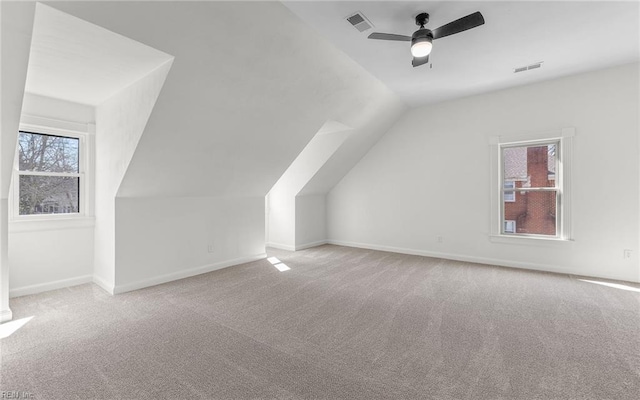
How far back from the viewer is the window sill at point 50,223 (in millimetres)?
3276

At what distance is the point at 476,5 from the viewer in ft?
8.16

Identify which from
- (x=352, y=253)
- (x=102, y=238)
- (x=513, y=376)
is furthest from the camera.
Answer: (x=352, y=253)

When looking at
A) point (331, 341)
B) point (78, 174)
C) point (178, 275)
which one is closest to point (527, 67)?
point (331, 341)

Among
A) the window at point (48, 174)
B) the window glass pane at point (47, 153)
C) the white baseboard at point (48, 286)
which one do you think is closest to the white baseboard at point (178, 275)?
the white baseboard at point (48, 286)

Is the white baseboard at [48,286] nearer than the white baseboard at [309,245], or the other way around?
the white baseboard at [48,286]

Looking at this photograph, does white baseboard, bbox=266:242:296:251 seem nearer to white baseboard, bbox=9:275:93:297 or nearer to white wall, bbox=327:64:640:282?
white wall, bbox=327:64:640:282

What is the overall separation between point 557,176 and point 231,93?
486 centimetres

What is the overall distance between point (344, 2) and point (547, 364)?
129 inches

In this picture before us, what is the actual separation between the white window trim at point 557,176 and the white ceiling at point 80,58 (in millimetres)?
4851

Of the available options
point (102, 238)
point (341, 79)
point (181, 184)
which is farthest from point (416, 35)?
point (102, 238)

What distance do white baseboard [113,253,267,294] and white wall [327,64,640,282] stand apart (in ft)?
8.39

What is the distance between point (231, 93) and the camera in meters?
3.08

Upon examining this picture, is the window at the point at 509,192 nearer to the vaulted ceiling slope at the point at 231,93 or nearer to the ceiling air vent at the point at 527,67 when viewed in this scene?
the ceiling air vent at the point at 527,67

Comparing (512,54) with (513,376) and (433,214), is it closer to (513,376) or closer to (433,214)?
(433,214)
